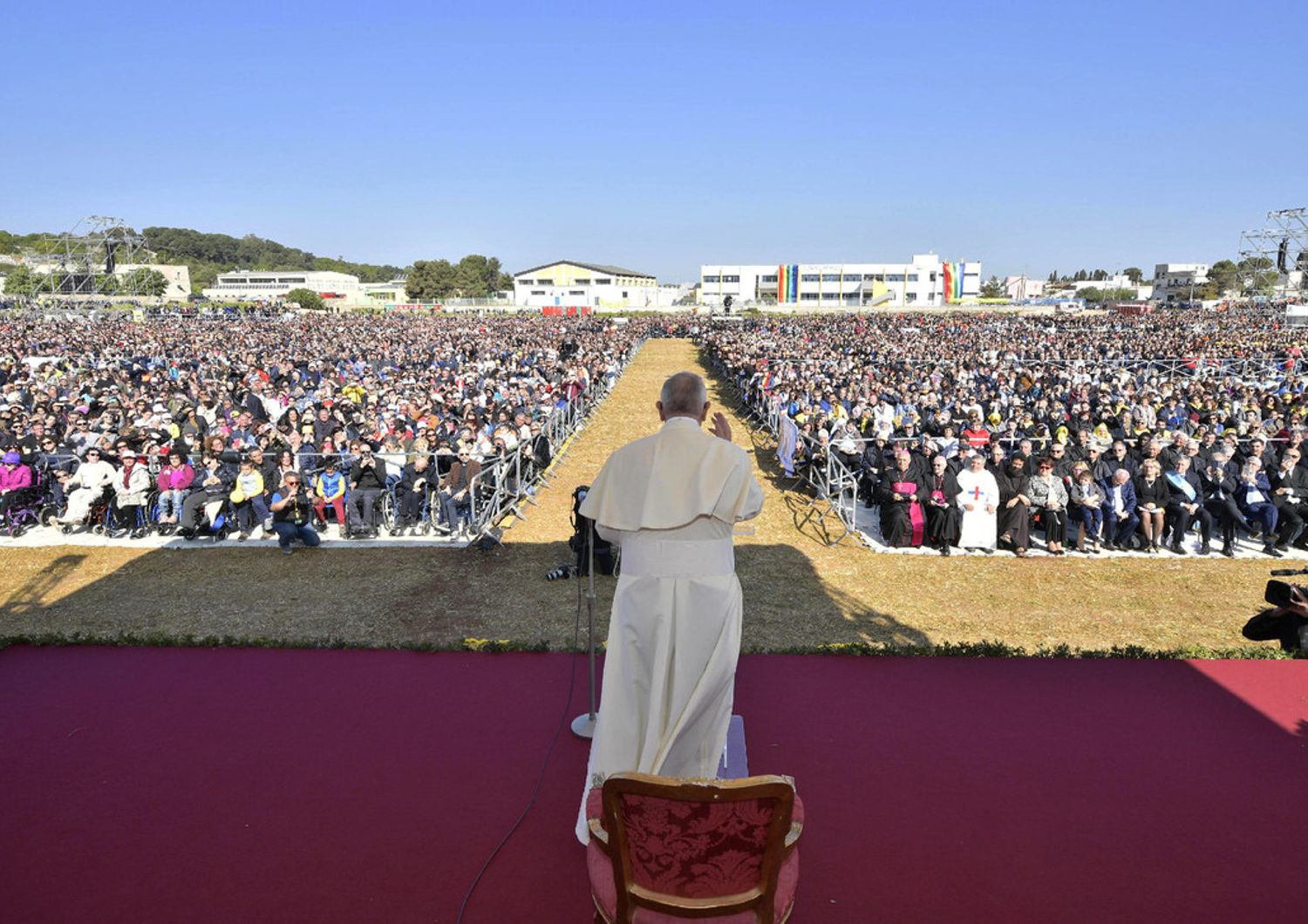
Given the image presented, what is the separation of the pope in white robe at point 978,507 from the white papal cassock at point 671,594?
7113 mm

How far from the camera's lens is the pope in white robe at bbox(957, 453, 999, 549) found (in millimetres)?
9273

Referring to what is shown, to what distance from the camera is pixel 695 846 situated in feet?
7.09

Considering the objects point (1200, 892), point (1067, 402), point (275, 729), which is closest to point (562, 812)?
point (275, 729)

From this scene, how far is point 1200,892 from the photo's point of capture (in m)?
3.17

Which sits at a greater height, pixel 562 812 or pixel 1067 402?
pixel 1067 402

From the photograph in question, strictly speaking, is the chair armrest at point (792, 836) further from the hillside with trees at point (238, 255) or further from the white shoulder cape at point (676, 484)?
the hillside with trees at point (238, 255)

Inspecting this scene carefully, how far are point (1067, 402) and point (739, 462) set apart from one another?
53.6ft

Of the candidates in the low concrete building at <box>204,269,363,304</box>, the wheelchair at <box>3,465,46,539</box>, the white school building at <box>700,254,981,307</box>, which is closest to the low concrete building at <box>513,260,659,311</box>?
the white school building at <box>700,254,981,307</box>

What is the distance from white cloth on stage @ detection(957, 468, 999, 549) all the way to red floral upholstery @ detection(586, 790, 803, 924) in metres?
7.83

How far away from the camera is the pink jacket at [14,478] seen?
9.90m

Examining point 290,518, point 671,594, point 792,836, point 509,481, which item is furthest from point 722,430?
point 509,481

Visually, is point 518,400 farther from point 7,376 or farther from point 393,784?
point 7,376

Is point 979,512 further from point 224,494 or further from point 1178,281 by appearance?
point 1178,281

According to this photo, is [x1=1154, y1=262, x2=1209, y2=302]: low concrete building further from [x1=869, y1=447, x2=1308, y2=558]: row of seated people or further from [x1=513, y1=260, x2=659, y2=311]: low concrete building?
[x1=869, y1=447, x2=1308, y2=558]: row of seated people
